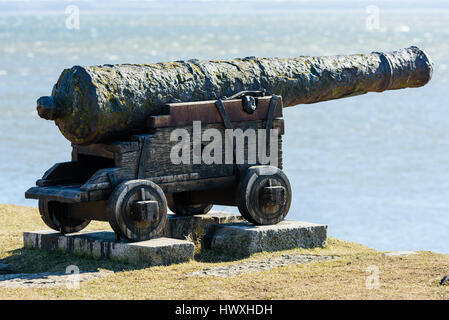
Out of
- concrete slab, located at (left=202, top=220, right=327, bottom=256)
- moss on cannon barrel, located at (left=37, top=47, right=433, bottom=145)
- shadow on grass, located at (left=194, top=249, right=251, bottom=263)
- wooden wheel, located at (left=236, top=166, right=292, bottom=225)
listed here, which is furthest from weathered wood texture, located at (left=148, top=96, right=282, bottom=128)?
shadow on grass, located at (left=194, top=249, right=251, bottom=263)

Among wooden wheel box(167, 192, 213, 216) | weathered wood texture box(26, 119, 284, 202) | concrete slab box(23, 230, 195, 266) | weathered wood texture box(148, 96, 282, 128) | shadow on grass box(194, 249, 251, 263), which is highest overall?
weathered wood texture box(148, 96, 282, 128)

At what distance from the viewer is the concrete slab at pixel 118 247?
10758 millimetres

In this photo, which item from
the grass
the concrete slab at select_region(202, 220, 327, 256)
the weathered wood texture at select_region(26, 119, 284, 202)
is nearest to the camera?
the grass

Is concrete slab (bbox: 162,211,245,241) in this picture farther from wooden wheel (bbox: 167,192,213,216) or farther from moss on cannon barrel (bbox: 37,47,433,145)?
moss on cannon barrel (bbox: 37,47,433,145)

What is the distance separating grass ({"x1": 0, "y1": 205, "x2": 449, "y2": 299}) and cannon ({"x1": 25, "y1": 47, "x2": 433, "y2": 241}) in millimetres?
531

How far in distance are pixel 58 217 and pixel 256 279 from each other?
8.56 ft

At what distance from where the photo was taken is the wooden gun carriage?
36.0 feet

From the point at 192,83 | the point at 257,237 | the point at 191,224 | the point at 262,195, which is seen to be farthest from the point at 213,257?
the point at 192,83

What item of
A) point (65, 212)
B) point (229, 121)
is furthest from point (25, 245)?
point (229, 121)

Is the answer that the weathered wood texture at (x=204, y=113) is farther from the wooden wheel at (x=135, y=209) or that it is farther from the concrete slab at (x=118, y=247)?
the concrete slab at (x=118, y=247)

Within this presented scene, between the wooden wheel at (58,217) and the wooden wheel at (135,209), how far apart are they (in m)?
0.99
